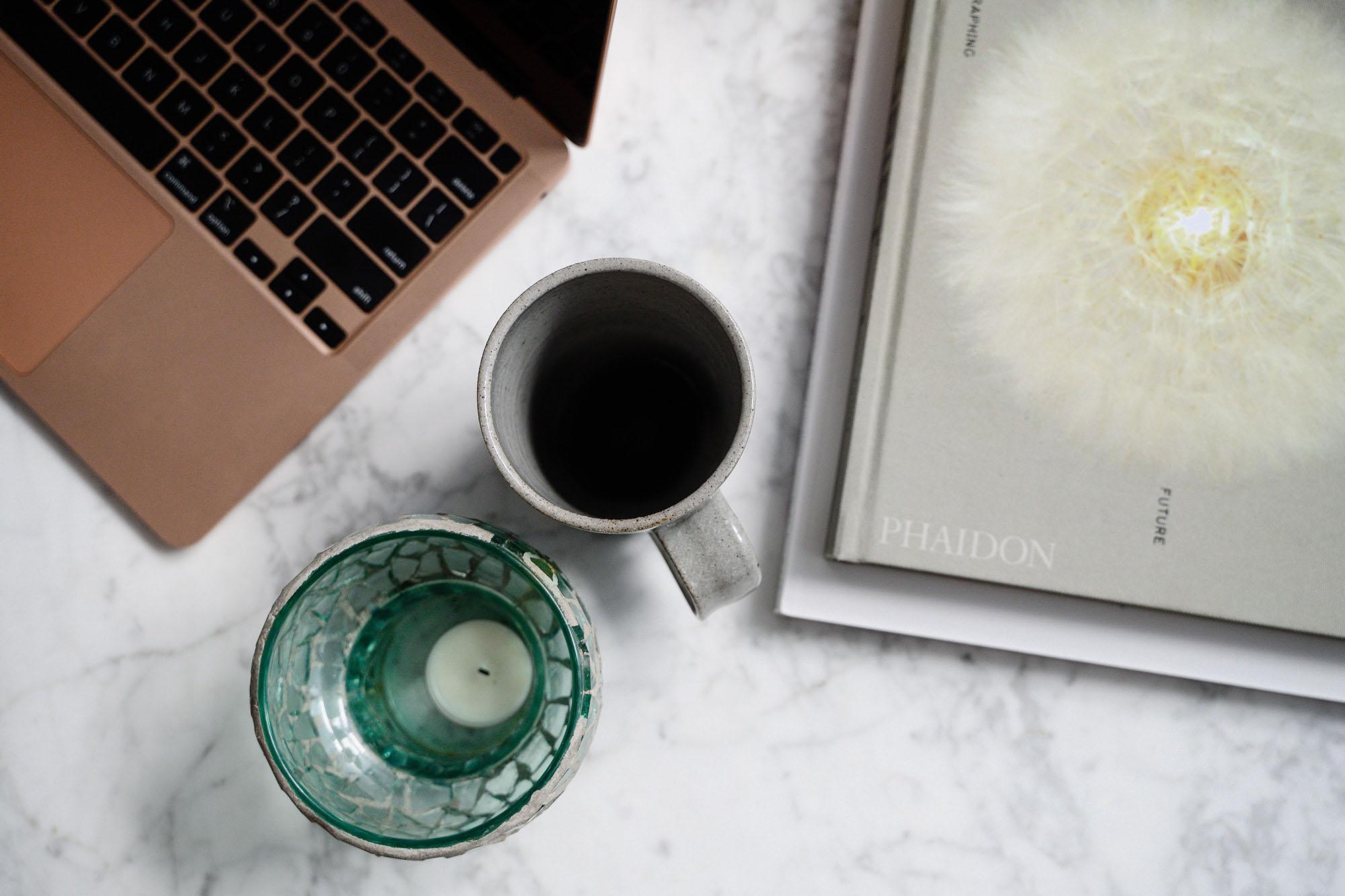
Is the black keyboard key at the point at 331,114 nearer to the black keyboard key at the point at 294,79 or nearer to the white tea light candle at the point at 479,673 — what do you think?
the black keyboard key at the point at 294,79

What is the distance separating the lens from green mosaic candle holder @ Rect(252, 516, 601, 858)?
1.24 feet

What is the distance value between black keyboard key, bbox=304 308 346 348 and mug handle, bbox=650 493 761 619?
21 centimetres

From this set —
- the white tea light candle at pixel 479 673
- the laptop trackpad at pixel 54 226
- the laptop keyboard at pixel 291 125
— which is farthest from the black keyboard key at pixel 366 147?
the white tea light candle at pixel 479 673

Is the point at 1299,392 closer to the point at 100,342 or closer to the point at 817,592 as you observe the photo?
the point at 817,592

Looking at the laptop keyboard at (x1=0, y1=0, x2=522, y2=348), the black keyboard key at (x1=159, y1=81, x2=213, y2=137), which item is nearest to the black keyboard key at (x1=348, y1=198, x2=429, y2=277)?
the laptop keyboard at (x1=0, y1=0, x2=522, y2=348)

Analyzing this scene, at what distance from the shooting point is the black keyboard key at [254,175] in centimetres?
48

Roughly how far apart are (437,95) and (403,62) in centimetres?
3

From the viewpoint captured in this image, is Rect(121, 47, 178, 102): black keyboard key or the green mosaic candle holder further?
Rect(121, 47, 178, 102): black keyboard key

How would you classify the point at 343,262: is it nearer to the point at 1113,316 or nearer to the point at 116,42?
the point at 116,42

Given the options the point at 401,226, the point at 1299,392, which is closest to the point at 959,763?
the point at 1299,392

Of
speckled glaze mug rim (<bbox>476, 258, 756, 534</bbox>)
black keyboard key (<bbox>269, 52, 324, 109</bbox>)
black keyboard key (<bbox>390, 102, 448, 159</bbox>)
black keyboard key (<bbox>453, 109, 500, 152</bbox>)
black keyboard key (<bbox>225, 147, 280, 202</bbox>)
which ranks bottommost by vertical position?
speckled glaze mug rim (<bbox>476, 258, 756, 534</bbox>)

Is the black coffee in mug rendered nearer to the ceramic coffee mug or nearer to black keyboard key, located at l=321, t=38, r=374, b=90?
the ceramic coffee mug

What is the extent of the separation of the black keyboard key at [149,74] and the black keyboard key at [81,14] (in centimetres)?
3

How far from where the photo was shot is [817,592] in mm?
483
